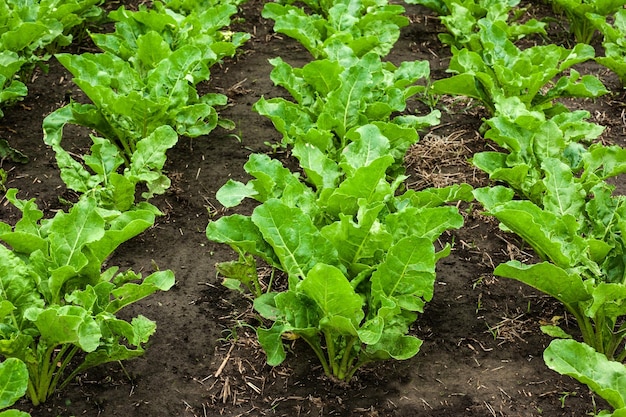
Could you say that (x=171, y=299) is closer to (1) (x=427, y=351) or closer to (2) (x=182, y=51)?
(1) (x=427, y=351)

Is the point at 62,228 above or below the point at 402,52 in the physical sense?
above

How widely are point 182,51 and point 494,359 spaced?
2.55m

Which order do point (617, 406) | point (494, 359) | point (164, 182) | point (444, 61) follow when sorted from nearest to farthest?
1. point (617, 406)
2. point (494, 359)
3. point (164, 182)
4. point (444, 61)

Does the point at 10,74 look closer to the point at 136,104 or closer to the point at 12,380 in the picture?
the point at 136,104

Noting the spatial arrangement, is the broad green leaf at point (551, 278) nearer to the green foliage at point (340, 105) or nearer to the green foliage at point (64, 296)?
the green foliage at point (340, 105)

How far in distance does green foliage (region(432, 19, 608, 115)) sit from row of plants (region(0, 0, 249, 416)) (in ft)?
5.08

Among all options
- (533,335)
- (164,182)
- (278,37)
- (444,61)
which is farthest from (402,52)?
(533,335)

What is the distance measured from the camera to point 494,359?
340cm

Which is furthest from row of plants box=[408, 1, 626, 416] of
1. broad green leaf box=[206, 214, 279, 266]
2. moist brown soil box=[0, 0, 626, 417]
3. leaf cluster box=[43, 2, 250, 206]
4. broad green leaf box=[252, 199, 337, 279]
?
leaf cluster box=[43, 2, 250, 206]

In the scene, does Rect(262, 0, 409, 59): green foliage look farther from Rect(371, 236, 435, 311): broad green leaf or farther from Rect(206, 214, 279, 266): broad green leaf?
Rect(371, 236, 435, 311): broad green leaf

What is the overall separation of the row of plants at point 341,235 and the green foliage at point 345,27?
2.42 feet

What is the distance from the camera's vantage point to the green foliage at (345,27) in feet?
16.7

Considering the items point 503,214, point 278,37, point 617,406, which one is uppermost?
point 503,214

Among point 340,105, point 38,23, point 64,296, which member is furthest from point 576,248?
point 38,23
